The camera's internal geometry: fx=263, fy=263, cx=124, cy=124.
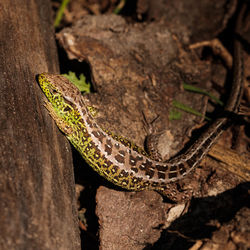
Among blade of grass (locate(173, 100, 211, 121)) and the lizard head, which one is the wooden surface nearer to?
the lizard head

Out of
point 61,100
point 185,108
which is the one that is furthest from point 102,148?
point 185,108

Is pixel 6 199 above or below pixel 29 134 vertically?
below

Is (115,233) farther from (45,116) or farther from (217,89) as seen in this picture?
(217,89)

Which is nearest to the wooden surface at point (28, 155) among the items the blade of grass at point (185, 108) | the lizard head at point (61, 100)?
the lizard head at point (61, 100)

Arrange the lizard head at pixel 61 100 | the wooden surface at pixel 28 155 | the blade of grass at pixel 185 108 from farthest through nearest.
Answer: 1. the blade of grass at pixel 185 108
2. the lizard head at pixel 61 100
3. the wooden surface at pixel 28 155

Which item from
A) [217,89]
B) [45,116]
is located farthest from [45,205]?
[217,89]

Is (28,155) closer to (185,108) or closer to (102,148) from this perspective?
(102,148)

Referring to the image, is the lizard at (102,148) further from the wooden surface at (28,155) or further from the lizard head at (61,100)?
the wooden surface at (28,155)
